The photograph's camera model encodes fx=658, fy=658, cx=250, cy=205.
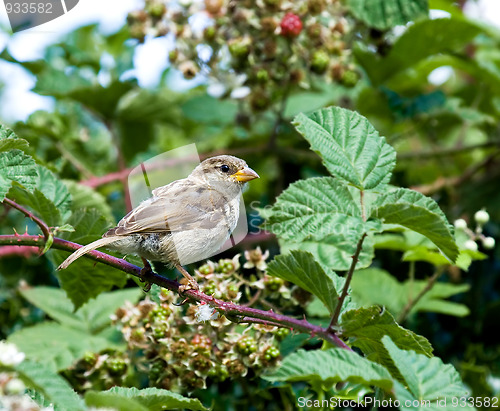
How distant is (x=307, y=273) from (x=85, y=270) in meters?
0.79

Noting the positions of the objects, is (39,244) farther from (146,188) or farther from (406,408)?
(406,408)

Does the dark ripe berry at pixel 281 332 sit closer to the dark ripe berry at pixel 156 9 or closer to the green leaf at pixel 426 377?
the green leaf at pixel 426 377

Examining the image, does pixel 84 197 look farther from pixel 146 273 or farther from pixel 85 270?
pixel 146 273

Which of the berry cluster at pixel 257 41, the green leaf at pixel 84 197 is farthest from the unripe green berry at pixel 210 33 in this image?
the green leaf at pixel 84 197

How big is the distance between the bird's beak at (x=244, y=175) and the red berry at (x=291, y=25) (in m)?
1.01

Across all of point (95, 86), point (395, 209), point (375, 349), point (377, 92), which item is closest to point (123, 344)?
point (375, 349)

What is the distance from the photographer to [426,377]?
4.70 ft

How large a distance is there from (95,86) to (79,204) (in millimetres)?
1004

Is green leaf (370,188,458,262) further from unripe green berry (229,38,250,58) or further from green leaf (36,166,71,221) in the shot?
unripe green berry (229,38,250,58)

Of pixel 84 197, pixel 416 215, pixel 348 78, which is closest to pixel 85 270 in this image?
pixel 84 197

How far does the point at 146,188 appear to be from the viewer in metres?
2.13

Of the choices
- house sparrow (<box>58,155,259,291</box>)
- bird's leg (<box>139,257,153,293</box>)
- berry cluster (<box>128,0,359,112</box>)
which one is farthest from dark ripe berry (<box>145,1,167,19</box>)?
bird's leg (<box>139,257,153,293</box>)

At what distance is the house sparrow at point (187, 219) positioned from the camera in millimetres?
1964

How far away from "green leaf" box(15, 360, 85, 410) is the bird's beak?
45.9 inches
